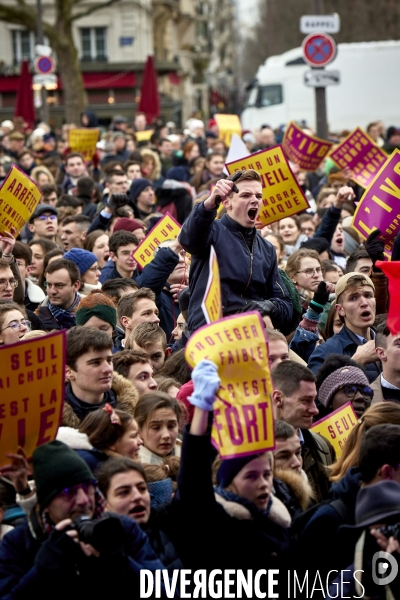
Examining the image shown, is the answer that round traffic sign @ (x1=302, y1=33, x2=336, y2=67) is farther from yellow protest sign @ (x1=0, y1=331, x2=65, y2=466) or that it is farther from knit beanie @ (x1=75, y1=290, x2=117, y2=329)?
yellow protest sign @ (x1=0, y1=331, x2=65, y2=466)

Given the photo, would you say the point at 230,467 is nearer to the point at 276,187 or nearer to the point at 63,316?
the point at 63,316

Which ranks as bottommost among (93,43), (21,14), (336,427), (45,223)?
(336,427)

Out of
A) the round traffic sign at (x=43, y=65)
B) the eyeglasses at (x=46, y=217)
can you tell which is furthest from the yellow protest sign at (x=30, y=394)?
the round traffic sign at (x=43, y=65)

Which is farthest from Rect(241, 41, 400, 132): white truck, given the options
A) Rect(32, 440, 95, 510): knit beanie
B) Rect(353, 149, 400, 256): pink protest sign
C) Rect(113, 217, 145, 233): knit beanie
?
Rect(32, 440, 95, 510): knit beanie

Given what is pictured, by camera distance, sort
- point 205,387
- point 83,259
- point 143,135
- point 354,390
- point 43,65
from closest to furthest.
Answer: point 205,387 → point 354,390 → point 83,259 → point 143,135 → point 43,65

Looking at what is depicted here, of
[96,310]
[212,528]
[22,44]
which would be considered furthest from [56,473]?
[22,44]

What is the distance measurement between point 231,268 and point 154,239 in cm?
264

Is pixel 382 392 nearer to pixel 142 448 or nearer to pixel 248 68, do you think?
pixel 142 448

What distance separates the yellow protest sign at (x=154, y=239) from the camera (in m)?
9.86

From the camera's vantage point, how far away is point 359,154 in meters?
13.6

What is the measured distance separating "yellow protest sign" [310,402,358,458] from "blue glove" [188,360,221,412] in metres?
1.96

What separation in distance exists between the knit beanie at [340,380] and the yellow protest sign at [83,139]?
11.9 metres

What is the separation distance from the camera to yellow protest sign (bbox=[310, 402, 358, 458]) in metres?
6.66

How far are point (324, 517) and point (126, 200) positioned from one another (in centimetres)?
736
